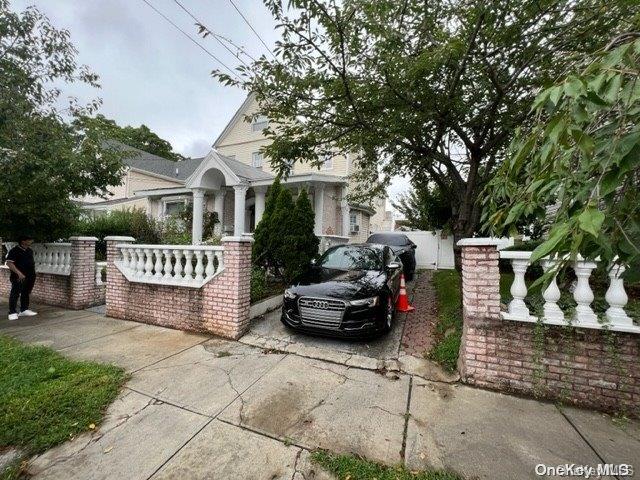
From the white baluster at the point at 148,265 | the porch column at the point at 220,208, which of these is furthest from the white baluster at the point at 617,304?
the porch column at the point at 220,208

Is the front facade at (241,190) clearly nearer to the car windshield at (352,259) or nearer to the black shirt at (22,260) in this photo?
the car windshield at (352,259)

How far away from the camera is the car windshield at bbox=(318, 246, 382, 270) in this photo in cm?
552

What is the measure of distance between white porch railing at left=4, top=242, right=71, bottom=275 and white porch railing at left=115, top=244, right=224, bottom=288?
1885 mm

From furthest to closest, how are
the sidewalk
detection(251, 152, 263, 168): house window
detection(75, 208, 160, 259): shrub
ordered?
detection(251, 152, 263, 168): house window < detection(75, 208, 160, 259): shrub < the sidewalk

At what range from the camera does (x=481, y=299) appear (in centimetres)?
328

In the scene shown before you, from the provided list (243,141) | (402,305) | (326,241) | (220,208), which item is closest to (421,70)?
(402,305)

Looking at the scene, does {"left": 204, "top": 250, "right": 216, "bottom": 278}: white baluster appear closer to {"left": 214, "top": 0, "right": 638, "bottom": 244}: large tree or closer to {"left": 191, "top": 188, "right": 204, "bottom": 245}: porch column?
{"left": 214, "top": 0, "right": 638, "bottom": 244}: large tree

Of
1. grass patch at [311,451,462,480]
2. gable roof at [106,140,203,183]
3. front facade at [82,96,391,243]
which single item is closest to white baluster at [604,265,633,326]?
grass patch at [311,451,462,480]

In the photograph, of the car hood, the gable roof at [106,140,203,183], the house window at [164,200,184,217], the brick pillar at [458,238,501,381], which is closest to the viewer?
the brick pillar at [458,238,501,381]

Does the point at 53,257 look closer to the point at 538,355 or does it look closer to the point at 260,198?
the point at 260,198

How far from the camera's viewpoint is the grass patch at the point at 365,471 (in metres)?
2.01

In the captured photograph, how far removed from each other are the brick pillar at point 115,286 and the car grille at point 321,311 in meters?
3.67

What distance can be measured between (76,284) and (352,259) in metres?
6.06

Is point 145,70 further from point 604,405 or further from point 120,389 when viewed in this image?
point 604,405
